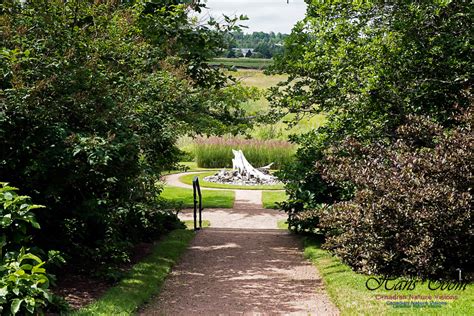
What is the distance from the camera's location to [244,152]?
23844 millimetres

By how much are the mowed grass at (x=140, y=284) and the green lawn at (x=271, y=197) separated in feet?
18.6

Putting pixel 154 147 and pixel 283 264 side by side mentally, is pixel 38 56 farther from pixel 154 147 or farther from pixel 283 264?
pixel 283 264

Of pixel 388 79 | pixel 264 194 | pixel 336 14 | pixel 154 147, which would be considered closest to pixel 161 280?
pixel 154 147

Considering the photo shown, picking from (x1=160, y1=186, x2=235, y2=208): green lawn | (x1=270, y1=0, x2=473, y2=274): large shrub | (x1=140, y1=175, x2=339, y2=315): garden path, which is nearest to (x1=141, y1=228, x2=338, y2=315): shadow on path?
(x1=140, y1=175, x2=339, y2=315): garden path

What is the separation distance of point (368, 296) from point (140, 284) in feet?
8.52

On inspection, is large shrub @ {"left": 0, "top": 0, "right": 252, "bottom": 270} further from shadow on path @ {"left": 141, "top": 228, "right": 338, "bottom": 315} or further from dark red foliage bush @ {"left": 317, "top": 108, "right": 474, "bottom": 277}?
dark red foliage bush @ {"left": 317, "top": 108, "right": 474, "bottom": 277}

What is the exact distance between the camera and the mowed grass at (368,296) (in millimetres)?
5543

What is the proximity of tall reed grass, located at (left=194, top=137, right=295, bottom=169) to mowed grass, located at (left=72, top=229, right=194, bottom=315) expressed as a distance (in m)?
14.2

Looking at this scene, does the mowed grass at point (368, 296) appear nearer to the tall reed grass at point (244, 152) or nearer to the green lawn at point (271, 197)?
the green lawn at point (271, 197)

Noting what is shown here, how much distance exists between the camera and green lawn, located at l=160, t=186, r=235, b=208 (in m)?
15.1

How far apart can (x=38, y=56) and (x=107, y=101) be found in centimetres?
88

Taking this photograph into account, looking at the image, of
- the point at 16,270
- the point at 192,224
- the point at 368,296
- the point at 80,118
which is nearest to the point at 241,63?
the point at 192,224

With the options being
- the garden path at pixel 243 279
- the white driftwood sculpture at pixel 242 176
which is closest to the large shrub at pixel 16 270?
the garden path at pixel 243 279

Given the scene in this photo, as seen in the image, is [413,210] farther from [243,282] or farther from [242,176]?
[242,176]
